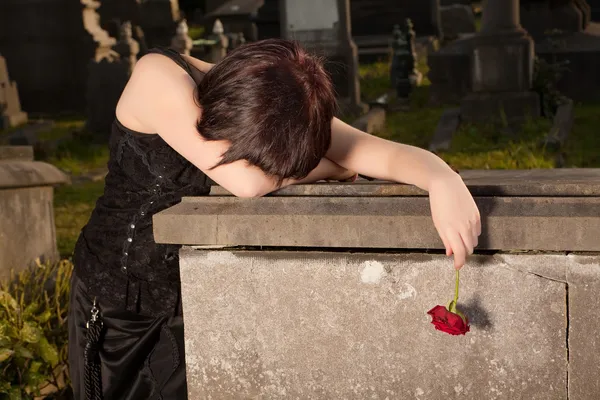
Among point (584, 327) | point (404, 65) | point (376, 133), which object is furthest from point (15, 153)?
point (404, 65)

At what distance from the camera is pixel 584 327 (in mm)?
1998

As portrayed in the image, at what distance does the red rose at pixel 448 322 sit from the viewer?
74.2 inches

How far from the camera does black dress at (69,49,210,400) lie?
2.38 m

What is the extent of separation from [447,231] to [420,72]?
12875 mm

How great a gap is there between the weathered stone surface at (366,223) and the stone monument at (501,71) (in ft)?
26.3

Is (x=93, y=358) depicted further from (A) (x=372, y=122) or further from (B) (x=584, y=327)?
(A) (x=372, y=122)

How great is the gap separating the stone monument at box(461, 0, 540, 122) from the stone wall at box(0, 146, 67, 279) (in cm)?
619

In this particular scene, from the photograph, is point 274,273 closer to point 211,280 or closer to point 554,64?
point 211,280

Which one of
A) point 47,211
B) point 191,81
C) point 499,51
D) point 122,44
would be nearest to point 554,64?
point 499,51

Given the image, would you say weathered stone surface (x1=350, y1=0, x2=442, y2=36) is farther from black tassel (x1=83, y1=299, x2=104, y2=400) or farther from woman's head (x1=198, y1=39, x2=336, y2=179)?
woman's head (x1=198, y1=39, x2=336, y2=179)

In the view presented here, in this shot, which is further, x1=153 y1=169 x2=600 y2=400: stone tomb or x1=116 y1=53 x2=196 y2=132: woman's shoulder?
x1=116 y1=53 x2=196 y2=132: woman's shoulder

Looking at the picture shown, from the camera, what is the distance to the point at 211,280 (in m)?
2.17

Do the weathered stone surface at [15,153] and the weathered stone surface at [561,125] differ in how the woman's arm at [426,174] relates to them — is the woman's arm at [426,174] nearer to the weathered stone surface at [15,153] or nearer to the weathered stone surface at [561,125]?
the weathered stone surface at [15,153]

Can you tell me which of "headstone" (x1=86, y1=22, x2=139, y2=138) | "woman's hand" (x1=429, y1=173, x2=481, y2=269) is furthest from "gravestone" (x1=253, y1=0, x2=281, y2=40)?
"woman's hand" (x1=429, y1=173, x2=481, y2=269)
